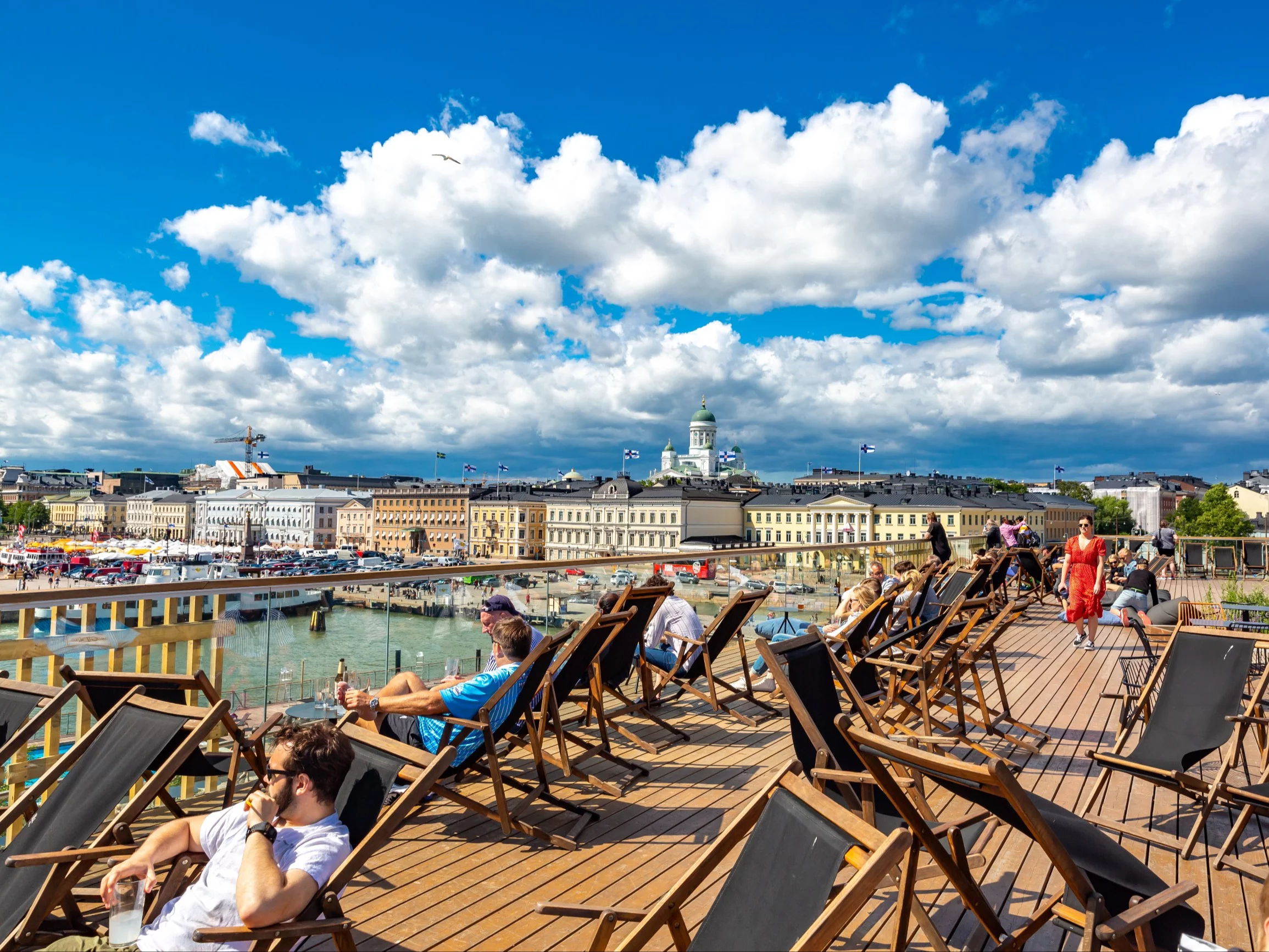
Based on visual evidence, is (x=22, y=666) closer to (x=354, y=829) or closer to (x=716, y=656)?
(x=354, y=829)

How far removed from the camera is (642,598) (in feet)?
18.4

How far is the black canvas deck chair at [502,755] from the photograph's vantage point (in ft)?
12.1

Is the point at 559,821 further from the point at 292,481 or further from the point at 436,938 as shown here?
the point at 292,481

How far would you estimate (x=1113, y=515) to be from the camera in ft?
415

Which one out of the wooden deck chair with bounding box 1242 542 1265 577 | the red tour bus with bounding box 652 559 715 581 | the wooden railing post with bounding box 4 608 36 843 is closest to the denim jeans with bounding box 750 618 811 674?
the red tour bus with bounding box 652 559 715 581

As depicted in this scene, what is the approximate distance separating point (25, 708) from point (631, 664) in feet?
10.6

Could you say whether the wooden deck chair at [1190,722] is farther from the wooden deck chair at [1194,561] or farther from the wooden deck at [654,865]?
the wooden deck chair at [1194,561]

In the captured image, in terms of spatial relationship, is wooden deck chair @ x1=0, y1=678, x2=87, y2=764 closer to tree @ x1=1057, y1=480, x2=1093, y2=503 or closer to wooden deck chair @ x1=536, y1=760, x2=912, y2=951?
wooden deck chair @ x1=536, y1=760, x2=912, y2=951

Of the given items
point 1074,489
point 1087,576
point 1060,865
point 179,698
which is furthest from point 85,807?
point 1074,489

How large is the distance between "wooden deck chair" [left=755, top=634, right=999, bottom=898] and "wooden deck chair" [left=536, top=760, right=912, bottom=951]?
0.30 m

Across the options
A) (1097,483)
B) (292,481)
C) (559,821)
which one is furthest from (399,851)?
(292,481)

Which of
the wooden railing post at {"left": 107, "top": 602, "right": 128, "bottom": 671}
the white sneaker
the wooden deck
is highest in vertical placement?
the wooden railing post at {"left": 107, "top": 602, "right": 128, "bottom": 671}

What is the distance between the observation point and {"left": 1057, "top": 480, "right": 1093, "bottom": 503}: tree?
140 metres

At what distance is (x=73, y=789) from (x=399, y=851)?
51.1 inches
